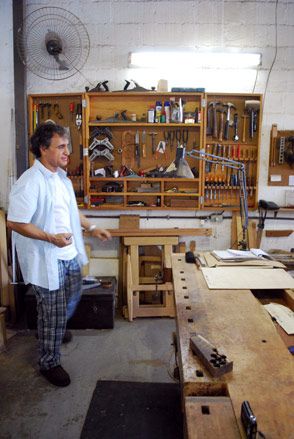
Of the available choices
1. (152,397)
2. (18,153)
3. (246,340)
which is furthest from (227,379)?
(18,153)

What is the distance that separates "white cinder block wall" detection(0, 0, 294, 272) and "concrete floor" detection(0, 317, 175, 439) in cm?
185

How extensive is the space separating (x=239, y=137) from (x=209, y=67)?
26.5 inches

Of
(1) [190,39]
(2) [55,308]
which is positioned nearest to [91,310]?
(2) [55,308]

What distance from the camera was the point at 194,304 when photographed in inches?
60.4

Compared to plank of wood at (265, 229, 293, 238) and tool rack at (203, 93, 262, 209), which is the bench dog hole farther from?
plank of wood at (265, 229, 293, 238)

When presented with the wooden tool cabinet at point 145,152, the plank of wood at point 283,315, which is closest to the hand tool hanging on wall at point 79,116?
the wooden tool cabinet at point 145,152

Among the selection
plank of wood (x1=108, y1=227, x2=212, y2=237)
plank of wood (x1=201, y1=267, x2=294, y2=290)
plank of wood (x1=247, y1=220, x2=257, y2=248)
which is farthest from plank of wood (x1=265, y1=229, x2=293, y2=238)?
plank of wood (x1=201, y1=267, x2=294, y2=290)

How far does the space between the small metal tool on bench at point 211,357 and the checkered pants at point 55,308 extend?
1201 mm

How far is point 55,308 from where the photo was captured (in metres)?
2.21

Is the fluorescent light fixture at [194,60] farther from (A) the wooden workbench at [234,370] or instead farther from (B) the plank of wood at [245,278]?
(A) the wooden workbench at [234,370]

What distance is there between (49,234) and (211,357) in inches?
45.2

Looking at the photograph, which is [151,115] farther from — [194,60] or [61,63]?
[61,63]

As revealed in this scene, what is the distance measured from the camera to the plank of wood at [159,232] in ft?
11.0

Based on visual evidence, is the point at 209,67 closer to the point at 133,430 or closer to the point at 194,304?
the point at 194,304
